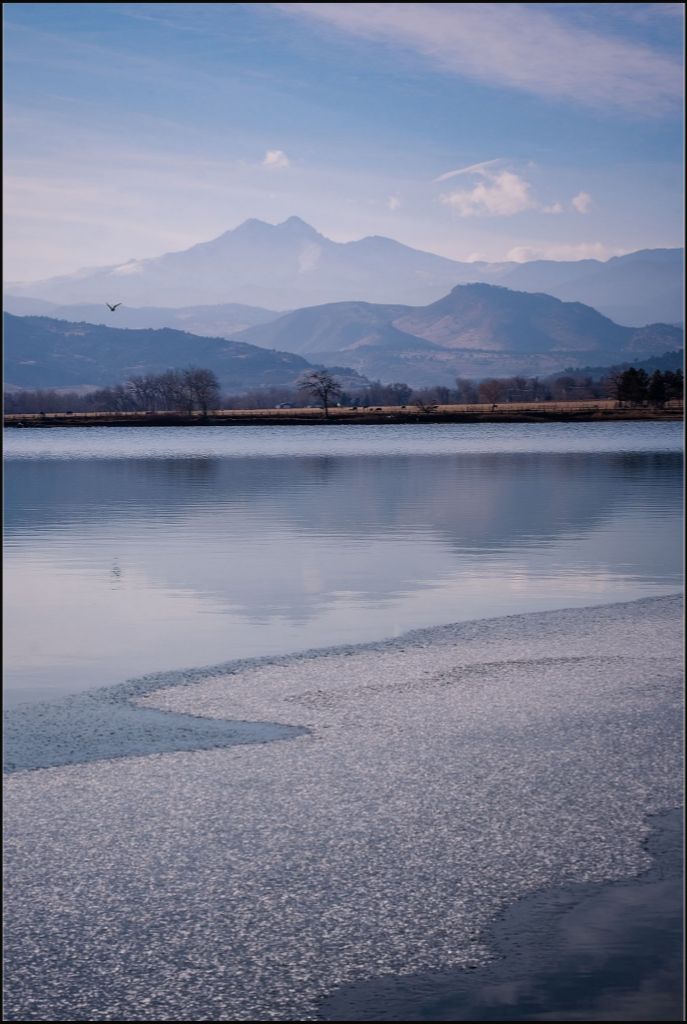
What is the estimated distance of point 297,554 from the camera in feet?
75.0

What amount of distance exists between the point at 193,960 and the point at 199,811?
2.06 m

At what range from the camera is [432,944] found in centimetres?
650

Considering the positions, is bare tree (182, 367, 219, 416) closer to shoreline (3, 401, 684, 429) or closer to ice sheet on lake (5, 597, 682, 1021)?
shoreline (3, 401, 684, 429)

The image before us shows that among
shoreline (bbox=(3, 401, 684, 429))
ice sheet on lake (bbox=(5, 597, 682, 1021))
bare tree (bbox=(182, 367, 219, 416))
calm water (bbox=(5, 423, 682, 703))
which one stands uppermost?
bare tree (bbox=(182, 367, 219, 416))

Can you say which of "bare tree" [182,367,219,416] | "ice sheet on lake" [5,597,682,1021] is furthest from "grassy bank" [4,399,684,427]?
"ice sheet on lake" [5,597,682,1021]

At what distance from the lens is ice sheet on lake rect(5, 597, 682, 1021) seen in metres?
6.25

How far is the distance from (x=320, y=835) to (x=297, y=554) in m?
15.1

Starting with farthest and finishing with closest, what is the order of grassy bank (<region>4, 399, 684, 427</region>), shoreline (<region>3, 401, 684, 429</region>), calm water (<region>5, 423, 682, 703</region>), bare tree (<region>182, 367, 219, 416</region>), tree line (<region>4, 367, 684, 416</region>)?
bare tree (<region>182, 367, 219, 416</region>) → tree line (<region>4, 367, 684, 416</region>) → grassy bank (<region>4, 399, 684, 427</region>) → shoreline (<region>3, 401, 684, 429</region>) → calm water (<region>5, 423, 682, 703</region>)

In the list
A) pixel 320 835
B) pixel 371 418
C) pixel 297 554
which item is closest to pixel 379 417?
pixel 371 418

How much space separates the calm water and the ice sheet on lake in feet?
9.82

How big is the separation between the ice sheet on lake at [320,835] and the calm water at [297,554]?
299 centimetres

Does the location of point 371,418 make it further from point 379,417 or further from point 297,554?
point 297,554

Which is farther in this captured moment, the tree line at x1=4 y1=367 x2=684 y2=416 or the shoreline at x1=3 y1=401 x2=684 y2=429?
the tree line at x1=4 y1=367 x2=684 y2=416

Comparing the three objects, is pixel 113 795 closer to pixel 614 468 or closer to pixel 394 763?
pixel 394 763
